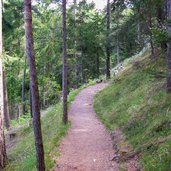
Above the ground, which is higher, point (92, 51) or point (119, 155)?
point (92, 51)

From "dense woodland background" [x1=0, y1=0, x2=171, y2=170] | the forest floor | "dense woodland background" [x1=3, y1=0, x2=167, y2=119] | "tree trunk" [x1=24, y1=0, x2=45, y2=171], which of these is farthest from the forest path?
"dense woodland background" [x1=3, y1=0, x2=167, y2=119]

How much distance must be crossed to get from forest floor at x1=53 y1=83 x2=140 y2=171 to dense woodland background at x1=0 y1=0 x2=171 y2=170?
20.2ft

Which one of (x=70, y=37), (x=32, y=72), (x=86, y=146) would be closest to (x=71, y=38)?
(x=70, y=37)

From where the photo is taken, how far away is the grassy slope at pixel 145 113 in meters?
9.80

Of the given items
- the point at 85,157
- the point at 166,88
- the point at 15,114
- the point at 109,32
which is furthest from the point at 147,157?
the point at 15,114

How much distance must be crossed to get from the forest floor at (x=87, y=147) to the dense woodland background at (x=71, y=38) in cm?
615

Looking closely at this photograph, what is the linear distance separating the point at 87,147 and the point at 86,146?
15 centimetres

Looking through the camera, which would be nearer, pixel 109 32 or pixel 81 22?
pixel 109 32

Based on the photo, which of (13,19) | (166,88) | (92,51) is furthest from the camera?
(92,51)

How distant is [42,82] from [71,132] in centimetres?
1652

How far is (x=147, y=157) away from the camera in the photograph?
1015 centimetres

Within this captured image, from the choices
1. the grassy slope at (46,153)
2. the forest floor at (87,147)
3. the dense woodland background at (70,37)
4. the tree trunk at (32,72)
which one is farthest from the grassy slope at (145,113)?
the dense woodland background at (70,37)

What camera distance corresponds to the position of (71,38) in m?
34.4

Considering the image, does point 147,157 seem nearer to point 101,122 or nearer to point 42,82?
point 101,122
